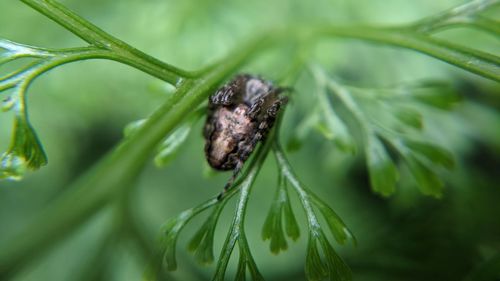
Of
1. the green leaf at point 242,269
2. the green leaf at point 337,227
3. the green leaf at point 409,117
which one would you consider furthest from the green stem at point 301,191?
the green leaf at point 409,117

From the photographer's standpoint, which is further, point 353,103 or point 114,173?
point 353,103

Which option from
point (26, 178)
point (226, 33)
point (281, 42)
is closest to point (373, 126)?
point (281, 42)

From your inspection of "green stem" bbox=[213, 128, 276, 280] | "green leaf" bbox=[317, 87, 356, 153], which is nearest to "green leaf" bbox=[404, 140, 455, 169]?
"green leaf" bbox=[317, 87, 356, 153]

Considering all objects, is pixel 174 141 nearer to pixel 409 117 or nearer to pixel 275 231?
pixel 275 231

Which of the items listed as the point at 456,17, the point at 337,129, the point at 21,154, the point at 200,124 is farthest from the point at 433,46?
the point at 200,124

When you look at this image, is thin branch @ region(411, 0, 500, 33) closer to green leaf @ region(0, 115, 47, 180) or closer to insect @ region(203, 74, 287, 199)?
insect @ region(203, 74, 287, 199)

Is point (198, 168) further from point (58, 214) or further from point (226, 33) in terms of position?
point (58, 214)

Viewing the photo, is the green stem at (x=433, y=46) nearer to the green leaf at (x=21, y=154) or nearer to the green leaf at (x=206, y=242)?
the green leaf at (x=206, y=242)
